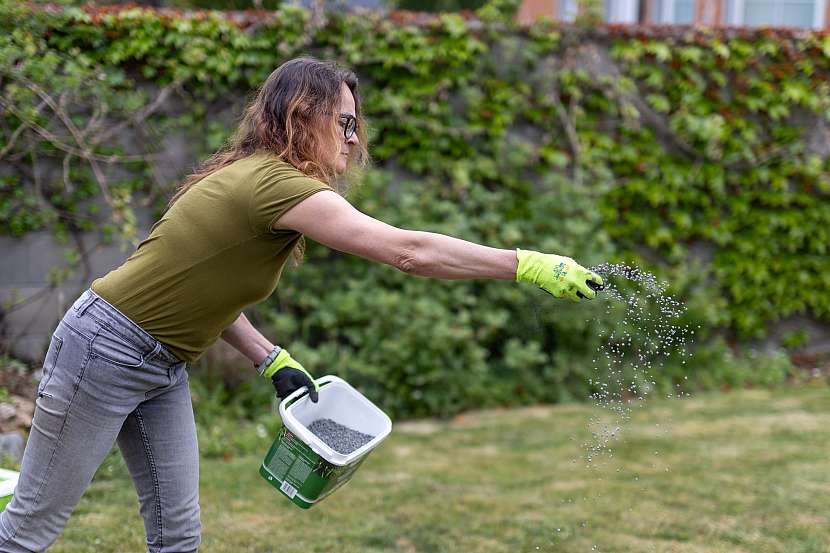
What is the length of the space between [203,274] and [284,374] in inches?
26.6

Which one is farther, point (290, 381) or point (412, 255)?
point (290, 381)

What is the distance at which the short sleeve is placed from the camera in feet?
6.41

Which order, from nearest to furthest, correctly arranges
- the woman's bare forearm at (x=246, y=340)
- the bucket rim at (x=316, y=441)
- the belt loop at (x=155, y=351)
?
1. the belt loop at (x=155, y=351)
2. the bucket rim at (x=316, y=441)
3. the woman's bare forearm at (x=246, y=340)

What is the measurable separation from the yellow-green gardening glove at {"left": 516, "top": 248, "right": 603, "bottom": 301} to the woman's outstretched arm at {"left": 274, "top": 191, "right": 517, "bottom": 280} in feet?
0.13

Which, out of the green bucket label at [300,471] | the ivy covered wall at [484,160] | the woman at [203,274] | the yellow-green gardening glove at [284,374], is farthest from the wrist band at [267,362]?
the ivy covered wall at [484,160]

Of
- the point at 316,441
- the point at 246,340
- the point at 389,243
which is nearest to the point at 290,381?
the point at 246,340

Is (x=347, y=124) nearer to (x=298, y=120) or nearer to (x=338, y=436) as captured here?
(x=298, y=120)

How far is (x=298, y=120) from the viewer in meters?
2.16

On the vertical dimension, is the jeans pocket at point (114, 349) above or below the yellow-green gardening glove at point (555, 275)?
below

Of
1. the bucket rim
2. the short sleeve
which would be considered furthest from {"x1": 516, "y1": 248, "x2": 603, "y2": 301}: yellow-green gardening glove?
the bucket rim

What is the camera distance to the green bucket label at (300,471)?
2418mm

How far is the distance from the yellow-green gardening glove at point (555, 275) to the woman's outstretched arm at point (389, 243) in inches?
1.6

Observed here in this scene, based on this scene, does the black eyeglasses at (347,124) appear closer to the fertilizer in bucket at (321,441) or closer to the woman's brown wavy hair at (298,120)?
the woman's brown wavy hair at (298,120)

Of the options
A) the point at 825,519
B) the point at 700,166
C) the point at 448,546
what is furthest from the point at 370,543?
the point at 700,166
